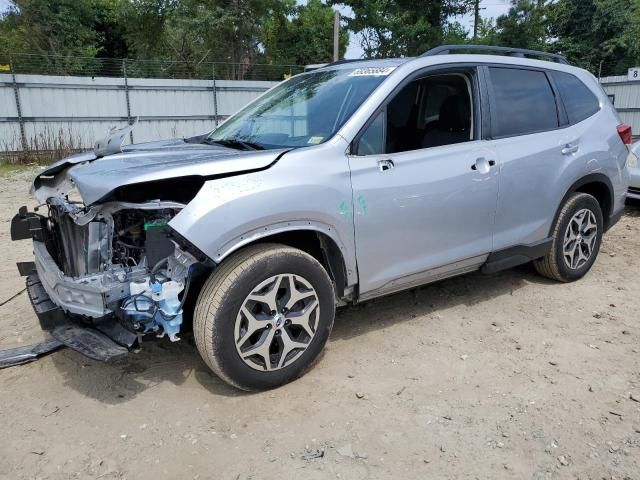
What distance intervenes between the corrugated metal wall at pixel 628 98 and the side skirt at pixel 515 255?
1550 centimetres

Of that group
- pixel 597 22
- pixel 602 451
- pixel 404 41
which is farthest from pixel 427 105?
pixel 597 22

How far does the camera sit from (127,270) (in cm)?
285

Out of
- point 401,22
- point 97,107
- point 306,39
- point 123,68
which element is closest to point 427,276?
point 97,107

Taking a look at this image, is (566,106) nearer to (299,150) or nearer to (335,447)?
(299,150)

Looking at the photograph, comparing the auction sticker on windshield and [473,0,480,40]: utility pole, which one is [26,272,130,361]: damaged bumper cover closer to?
the auction sticker on windshield

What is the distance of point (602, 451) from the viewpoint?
266 cm

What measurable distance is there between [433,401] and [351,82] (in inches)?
84.4

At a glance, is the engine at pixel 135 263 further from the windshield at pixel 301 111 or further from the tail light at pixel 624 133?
the tail light at pixel 624 133

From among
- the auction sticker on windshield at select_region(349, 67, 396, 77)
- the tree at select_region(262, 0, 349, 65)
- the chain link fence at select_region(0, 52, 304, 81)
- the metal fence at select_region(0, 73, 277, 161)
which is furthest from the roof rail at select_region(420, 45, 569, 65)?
the tree at select_region(262, 0, 349, 65)

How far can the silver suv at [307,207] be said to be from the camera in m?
2.84

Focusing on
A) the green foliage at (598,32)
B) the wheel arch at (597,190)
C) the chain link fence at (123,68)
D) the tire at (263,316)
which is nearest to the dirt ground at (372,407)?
the tire at (263,316)

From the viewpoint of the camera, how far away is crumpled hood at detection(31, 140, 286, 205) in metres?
2.79

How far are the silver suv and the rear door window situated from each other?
0.01m

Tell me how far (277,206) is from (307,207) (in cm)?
19
